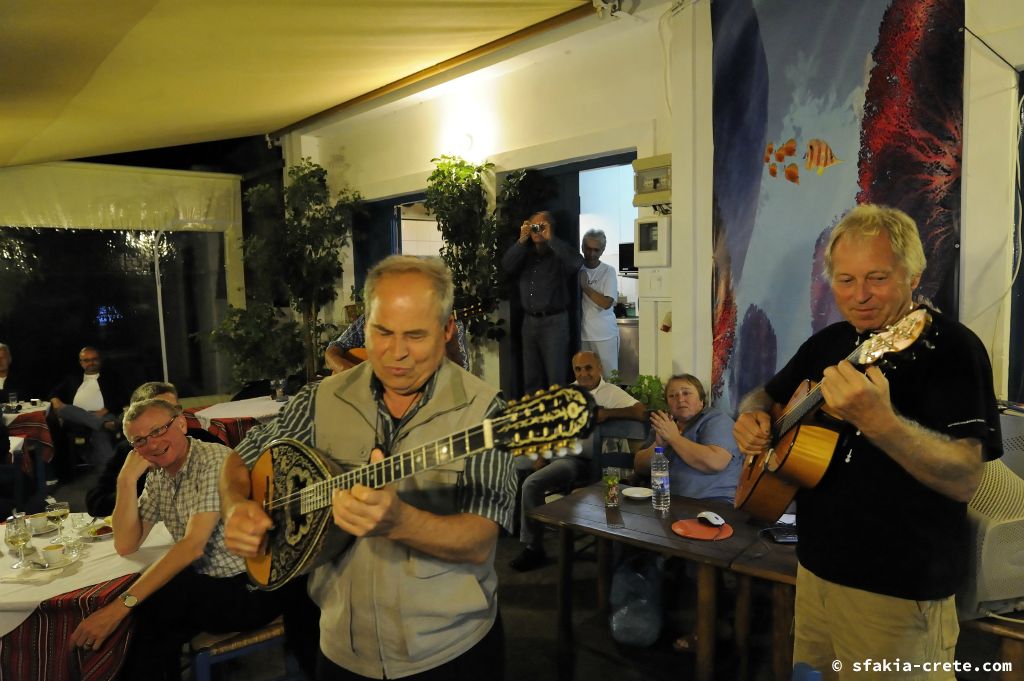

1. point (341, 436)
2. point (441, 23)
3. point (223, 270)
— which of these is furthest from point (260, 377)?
point (341, 436)

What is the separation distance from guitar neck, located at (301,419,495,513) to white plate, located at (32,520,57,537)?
2.01 metres

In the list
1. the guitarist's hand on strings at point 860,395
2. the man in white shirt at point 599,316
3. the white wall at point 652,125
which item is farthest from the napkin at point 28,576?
the man in white shirt at point 599,316

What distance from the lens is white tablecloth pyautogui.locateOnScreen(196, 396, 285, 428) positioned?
5.19 metres

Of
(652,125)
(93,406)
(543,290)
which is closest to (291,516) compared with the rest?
(652,125)

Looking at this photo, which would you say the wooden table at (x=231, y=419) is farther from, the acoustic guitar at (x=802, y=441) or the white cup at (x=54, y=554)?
the acoustic guitar at (x=802, y=441)

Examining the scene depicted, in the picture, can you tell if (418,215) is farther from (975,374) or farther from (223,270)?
(975,374)

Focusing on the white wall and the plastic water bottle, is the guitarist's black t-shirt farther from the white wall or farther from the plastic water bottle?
the white wall

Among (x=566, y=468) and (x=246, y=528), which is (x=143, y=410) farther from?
(x=566, y=468)

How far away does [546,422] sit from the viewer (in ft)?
3.73

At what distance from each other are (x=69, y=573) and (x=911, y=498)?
283 cm

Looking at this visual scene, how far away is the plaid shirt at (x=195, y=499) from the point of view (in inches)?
97.1

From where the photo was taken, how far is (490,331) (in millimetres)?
5637

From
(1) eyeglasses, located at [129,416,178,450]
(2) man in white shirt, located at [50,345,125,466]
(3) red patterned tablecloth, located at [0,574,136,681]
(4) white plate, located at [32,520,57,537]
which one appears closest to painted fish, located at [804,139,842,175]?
(1) eyeglasses, located at [129,416,178,450]

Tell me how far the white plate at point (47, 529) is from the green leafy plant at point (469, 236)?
3.41m
